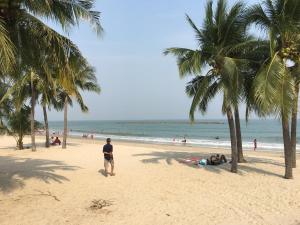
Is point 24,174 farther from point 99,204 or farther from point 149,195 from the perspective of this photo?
point 149,195

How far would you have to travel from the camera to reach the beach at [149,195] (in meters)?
8.75

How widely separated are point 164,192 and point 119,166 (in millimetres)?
4855

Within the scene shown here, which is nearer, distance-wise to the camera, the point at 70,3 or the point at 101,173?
the point at 70,3

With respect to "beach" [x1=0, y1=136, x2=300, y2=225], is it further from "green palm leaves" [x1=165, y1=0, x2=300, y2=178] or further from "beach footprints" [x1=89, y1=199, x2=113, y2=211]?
"green palm leaves" [x1=165, y1=0, x2=300, y2=178]

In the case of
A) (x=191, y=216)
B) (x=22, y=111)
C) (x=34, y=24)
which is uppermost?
(x=34, y=24)

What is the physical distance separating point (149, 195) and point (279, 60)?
591 centimetres

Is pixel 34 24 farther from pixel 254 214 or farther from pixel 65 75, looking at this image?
pixel 254 214

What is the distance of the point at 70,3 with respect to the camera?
10.2 m

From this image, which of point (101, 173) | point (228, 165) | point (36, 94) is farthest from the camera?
point (36, 94)

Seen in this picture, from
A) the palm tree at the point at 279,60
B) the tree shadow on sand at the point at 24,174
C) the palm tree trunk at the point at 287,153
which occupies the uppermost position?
the palm tree at the point at 279,60

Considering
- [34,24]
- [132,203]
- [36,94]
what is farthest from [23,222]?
[36,94]

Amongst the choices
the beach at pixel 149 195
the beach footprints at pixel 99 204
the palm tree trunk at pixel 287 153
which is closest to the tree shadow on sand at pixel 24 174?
the beach at pixel 149 195

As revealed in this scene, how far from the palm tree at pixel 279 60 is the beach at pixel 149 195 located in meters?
2.42

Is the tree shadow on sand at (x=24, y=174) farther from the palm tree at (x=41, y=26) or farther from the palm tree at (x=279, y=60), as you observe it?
the palm tree at (x=279, y=60)
